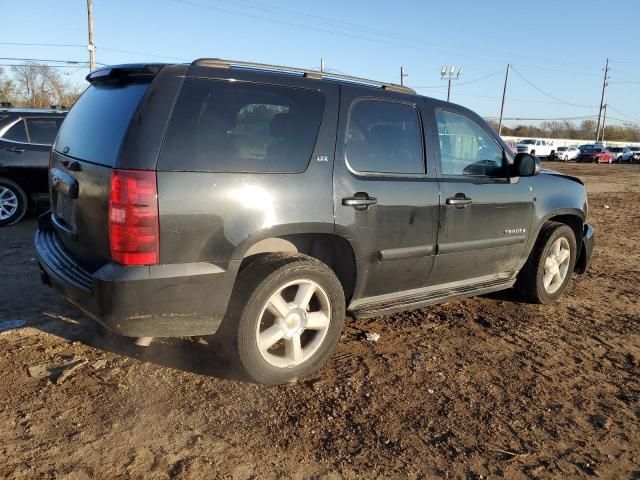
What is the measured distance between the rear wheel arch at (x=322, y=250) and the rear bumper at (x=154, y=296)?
1.14ft

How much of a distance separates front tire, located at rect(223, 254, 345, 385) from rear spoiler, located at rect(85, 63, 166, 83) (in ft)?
3.99

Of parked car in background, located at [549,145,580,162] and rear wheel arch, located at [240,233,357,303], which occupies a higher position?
parked car in background, located at [549,145,580,162]

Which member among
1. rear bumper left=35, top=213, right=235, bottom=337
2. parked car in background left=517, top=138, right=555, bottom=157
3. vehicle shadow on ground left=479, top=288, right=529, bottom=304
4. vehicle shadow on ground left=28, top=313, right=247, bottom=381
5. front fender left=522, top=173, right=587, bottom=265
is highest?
parked car in background left=517, top=138, right=555, bottom=157

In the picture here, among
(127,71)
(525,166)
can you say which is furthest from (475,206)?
(127,71)

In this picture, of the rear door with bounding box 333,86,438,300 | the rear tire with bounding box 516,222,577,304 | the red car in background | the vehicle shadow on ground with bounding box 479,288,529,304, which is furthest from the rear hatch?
the red car in background

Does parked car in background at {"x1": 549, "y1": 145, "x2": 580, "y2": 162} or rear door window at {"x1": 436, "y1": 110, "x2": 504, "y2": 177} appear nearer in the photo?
rear door window at {"x1": 436, "y1": 110, "x2": 504, "y2": 177}

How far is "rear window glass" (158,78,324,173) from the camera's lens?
9.08 feet

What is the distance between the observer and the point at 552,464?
2.57 m

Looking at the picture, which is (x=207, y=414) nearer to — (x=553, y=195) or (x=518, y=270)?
(x=518, y=270)

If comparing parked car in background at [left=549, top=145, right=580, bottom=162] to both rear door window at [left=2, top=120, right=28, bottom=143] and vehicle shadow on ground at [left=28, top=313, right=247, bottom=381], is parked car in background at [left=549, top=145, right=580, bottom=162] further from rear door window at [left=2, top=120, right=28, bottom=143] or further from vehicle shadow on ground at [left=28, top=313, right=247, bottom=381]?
vehicle shadow on ground at [left=28, top=313, right=247, bottom=381]

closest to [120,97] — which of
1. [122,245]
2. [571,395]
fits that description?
[122,245]

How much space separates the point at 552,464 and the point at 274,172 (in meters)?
2.10

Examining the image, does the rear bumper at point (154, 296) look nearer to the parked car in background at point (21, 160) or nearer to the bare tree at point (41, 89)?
the parked car in background at point (21, 160)

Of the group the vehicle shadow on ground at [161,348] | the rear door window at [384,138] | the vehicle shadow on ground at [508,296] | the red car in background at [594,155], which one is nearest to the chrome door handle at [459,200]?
the rear door window at [384,138]
